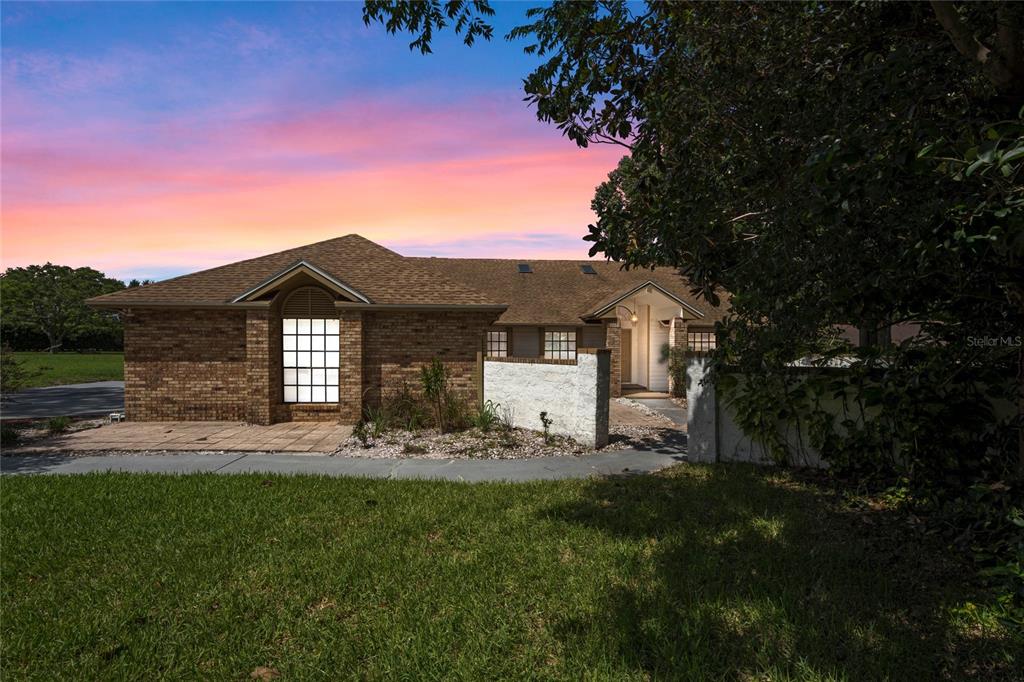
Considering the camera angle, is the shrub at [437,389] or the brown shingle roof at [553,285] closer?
the shrub at [437,389]

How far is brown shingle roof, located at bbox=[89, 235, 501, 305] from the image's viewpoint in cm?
1335

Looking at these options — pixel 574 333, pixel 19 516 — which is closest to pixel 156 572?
pixel 19 516

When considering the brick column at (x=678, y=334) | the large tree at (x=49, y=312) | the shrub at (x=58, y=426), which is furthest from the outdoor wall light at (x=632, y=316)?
the large tree at (x=49, y=312)

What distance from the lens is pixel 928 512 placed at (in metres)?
6.05

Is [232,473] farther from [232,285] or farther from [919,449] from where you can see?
[919,449]

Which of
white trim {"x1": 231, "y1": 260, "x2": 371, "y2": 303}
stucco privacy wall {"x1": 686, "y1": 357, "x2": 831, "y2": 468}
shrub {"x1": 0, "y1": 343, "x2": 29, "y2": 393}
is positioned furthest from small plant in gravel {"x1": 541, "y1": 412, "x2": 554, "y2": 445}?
shrub {"x1": 0, "y1": 343, "x2": 29, "y2": 393}

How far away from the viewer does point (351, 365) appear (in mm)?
13109

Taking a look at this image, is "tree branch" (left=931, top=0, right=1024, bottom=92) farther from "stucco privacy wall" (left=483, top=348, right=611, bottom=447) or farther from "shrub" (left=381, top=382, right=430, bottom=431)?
"shrub" (left=381, top=382, right=430, bottom=431)

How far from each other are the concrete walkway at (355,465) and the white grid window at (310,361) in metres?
3.72

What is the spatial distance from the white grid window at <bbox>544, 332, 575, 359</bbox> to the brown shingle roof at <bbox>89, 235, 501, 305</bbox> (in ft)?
26.0

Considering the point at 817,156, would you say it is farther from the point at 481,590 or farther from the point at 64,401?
the point at 64,401

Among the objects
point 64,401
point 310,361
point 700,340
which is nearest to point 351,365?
point 310,361

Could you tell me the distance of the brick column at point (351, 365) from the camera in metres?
13.1

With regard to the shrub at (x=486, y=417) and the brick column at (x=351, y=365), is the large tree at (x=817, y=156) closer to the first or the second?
the shrub at (x=486, y=417)
